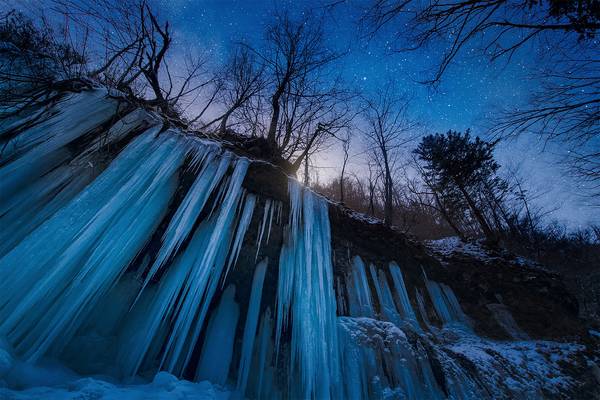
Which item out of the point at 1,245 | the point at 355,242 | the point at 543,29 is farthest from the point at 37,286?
the point at 543,29

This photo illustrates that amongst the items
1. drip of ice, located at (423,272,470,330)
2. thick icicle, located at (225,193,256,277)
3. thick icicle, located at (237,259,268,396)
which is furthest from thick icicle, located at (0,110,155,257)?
drip of ice, located at (423,272,470,330)

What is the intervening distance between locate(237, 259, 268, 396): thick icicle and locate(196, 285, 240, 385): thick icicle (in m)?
0.16

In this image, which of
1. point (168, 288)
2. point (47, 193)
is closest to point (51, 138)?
point (47, 193)

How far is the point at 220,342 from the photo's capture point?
2479mm

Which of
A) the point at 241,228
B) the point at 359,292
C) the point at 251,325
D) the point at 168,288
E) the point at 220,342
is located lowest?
the point at 220,342

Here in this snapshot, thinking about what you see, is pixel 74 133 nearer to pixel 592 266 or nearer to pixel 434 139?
pixel 434 139

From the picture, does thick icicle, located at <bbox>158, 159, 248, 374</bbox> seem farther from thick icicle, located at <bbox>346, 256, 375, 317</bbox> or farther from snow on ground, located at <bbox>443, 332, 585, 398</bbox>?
snow on ground, located at <bbox>443, 332, 585, 398</bbox>

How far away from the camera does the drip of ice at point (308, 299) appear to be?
2.26m

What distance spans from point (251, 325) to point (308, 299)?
0.73 metres

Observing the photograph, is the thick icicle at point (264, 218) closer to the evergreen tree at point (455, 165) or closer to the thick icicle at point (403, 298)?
the thick icicle at point (403, 298)

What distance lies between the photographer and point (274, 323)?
275cm

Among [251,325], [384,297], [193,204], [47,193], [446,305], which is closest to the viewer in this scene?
[47,193]

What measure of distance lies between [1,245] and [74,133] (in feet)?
4.58

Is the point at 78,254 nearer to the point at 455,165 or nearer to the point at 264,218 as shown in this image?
the point at 264,218
